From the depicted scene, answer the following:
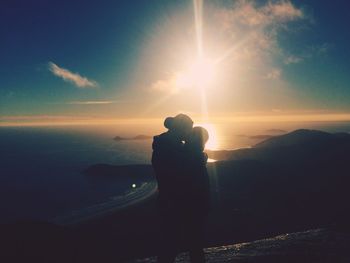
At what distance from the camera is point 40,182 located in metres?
110

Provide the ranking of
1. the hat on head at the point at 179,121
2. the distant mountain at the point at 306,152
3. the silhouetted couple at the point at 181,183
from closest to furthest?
the hat on head at the point at 179,121 → the silhouetted couple at the point at 181,183 → the distant mountain at the point at 306,152

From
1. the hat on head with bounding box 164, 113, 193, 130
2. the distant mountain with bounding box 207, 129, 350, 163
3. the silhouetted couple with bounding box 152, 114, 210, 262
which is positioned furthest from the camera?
the distant mountain with bounding box 207, 129, 350, 163

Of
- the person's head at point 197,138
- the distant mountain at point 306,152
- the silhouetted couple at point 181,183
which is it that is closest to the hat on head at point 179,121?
the silhouetted couple at point 181,183

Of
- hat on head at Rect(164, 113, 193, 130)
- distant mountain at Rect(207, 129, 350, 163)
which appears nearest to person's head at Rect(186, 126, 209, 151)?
hat on head at Rect(164, 113, 193, 130)

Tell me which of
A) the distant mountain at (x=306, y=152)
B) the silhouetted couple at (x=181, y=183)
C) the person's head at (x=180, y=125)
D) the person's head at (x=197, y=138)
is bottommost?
A: the distant mountain at (x=306, y=152)

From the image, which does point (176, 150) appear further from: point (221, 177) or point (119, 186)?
point (119, 186)

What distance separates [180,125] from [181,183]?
4.62ft

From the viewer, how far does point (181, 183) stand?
21.2 feet

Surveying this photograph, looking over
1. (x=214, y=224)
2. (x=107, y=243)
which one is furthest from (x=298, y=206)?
(x=107, y=243)

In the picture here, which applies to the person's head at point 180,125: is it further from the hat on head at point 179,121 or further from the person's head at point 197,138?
the person's head at point 197,138

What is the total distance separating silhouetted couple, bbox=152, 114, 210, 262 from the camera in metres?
6.11

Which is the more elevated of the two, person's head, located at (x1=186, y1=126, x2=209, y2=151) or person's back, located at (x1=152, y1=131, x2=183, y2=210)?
person's head, located at (x1=186, y1=126, x2=209, y2=151)

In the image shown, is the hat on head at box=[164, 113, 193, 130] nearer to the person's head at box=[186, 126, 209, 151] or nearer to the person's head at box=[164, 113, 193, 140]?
the person's head at box=[164, 113, 193, 140]

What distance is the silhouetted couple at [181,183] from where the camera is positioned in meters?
6.11
